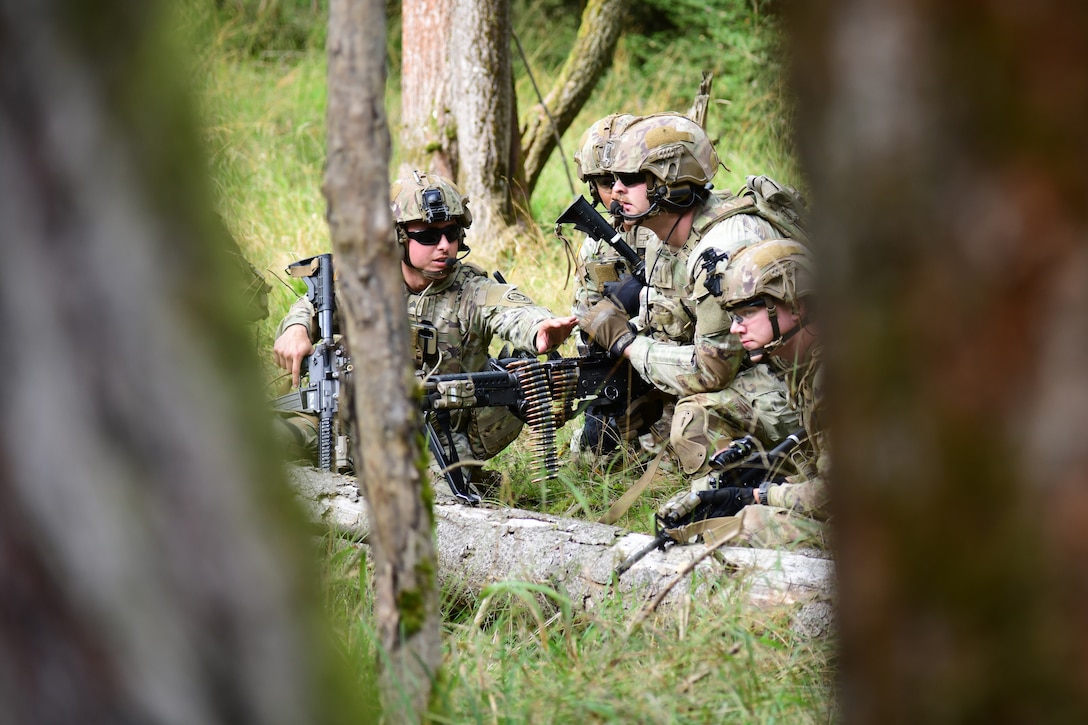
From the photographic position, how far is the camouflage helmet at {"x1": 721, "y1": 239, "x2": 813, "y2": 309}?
4.04m

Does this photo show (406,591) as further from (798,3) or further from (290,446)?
(290,446)

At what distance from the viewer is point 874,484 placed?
3.12ft

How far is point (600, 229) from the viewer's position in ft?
19.2

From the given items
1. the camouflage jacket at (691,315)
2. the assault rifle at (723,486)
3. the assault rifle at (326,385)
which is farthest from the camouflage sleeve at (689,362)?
the assault rifle at (326,385)

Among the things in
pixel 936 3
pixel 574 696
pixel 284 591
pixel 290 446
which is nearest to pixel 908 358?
pixel 936 3

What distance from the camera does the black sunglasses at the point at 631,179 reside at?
531 centimetres

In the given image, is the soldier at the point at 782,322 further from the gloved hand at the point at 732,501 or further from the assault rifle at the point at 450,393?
the assault rifle at the point at 450,393

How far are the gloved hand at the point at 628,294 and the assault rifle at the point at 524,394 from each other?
0.54 meters

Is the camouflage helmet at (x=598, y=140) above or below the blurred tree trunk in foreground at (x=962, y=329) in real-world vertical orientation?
above

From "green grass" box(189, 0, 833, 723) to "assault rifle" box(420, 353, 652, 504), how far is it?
0.79ft

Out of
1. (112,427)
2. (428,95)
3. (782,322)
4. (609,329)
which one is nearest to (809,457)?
(782,322)

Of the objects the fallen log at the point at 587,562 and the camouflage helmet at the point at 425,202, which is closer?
the fallen log at the point at 587,562

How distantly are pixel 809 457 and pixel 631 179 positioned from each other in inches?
78.1

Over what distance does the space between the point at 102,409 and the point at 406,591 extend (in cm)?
86
